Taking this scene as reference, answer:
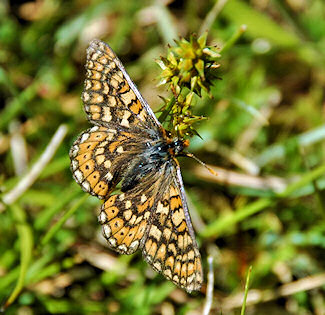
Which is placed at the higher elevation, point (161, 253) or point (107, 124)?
point (107, 124)

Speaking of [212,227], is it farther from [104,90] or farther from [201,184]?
[104,90]

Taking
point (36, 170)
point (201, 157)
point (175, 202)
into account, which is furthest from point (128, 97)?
point (201, 157)

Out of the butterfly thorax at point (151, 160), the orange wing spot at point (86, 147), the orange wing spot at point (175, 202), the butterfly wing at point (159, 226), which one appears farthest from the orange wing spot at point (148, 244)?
the orange wing spot at point (86, 147)

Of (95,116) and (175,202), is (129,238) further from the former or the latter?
(95,116)

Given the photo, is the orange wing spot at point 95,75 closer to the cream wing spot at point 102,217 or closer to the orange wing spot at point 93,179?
the orange wing spot at point 93,179

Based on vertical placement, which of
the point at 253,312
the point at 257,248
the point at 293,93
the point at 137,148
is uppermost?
the point at 137,148

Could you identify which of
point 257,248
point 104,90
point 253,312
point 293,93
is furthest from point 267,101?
point 104,90
